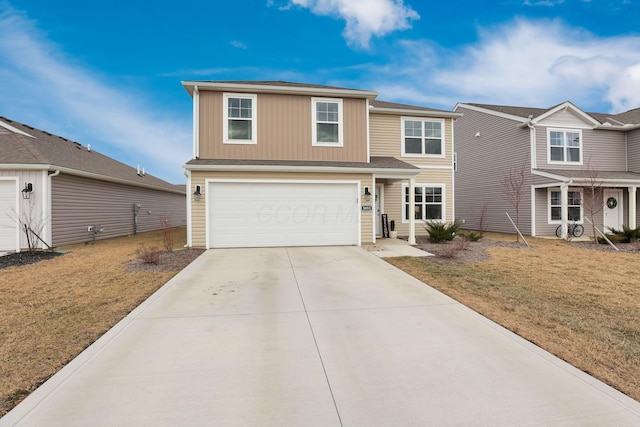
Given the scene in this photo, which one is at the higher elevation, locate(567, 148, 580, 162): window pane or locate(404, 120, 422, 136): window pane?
locate(404, 120, 422, 136): window pane

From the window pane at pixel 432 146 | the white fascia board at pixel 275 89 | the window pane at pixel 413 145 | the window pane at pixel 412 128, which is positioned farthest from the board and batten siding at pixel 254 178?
the window pane at pixel 432 146

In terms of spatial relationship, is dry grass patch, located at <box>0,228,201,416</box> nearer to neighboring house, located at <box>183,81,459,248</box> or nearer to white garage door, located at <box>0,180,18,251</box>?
neighboring house, located at <box>183,81,459,248</box>

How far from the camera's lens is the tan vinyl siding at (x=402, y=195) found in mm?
13539

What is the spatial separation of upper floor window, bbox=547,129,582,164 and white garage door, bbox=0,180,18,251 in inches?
870

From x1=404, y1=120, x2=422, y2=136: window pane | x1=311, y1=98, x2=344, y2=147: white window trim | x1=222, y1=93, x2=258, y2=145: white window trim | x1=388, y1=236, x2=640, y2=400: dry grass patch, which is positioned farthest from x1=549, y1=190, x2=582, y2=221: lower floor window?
x1=222, y1=93, x2=258, y2=145: white window trim

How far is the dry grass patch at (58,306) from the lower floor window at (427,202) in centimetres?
930

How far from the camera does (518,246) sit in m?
11.1

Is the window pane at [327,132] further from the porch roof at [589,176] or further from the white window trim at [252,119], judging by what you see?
the porch roof at [589,176]

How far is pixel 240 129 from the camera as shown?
11.0 meters

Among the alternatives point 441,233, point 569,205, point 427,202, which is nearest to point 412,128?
point 427,202

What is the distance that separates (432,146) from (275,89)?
7543mm

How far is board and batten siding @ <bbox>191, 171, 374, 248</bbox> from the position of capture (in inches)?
392

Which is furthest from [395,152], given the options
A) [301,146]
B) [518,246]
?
[518,246]

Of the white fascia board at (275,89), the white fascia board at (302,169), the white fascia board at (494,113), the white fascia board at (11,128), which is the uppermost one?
the white fascia board at (494,113)
